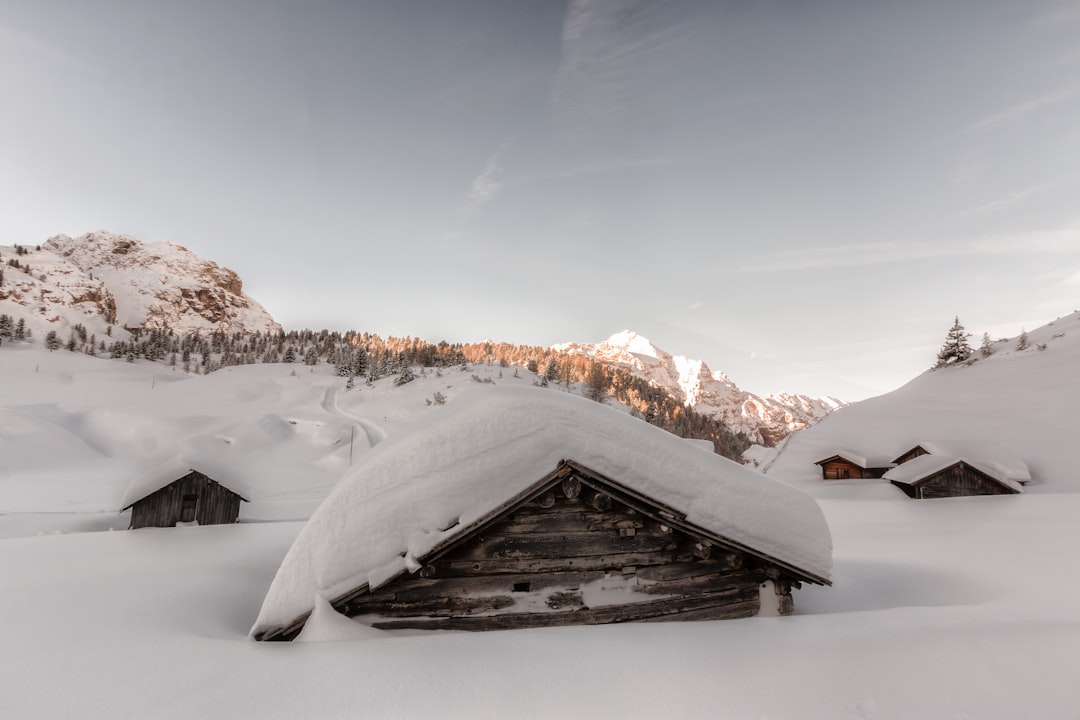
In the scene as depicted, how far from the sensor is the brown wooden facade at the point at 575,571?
17.6ft

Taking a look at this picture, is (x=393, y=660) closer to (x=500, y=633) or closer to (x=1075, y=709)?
(x=500, y=633)

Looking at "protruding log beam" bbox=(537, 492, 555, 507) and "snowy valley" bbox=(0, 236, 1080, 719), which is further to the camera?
"protruding log beam" bbox=(537, 492, 555, 507)

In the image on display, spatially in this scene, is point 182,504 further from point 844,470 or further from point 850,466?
point 850,466

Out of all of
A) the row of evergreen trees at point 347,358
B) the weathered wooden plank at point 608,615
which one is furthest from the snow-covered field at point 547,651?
the row of evergreen trees at point 347,358

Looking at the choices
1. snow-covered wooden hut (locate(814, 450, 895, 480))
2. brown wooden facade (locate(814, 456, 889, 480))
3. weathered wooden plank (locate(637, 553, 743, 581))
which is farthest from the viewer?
brown wooden facade (locate(814, 456, 889, 480))

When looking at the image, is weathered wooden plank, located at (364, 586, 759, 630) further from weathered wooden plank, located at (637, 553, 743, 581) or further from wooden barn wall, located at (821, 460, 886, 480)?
wooden barn wall, located at (821, 460, 886, 480)

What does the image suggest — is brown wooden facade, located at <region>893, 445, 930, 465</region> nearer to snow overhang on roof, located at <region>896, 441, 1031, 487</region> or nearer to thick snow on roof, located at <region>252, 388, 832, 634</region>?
snow overhang on roof, located at <region>896, 441, 1031, 487</region>

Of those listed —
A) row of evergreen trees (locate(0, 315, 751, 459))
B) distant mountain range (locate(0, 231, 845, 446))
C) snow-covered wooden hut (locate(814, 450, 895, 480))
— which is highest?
distant mountain range (locate(0, 231, 845, 446))

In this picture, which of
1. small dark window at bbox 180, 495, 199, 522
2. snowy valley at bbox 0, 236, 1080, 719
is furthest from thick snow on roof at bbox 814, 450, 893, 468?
small dark window at bbox 180, 495, 199, 522

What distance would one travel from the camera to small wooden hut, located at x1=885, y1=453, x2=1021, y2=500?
2241cm

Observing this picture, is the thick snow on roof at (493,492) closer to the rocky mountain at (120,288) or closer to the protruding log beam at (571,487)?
the protruding log beam at (571,487)

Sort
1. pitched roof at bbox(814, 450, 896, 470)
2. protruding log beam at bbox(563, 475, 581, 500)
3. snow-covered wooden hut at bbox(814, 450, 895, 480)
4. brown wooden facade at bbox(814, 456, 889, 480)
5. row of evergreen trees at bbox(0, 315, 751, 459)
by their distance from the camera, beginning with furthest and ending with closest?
row of evergreen trees at bbox(0, 315, 751, 459) < brown wooden facade at bbox(814, 456, 889, 480) < snow-covered wooden hut at bbox(814, 450, 895, 480) < pitched roof at bbox(814, 450, 896, 470) < protruding log beam at bbox(563, 475, 581, 500)

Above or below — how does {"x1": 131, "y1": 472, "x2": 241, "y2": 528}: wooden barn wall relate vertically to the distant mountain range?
below

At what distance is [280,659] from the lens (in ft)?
14.6
